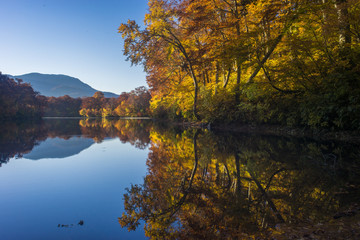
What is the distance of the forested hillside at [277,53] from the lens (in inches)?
313

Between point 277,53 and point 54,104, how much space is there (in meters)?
92.4

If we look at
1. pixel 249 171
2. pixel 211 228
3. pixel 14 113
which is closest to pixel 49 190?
pixel 211 228

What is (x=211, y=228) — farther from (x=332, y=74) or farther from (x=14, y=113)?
(x=14, y=113)

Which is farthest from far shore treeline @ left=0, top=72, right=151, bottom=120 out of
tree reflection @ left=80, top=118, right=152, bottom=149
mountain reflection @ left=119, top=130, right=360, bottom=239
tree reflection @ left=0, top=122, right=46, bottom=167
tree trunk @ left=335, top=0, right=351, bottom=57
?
mountain reflection @ left=119, top=130, right=360, bottom=239

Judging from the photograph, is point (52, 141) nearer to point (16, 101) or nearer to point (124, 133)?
point (124, 133)

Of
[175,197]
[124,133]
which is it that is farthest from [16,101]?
[175,197]

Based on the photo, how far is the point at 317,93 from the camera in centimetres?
948

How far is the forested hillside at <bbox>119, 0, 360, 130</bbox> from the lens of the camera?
26.1ft

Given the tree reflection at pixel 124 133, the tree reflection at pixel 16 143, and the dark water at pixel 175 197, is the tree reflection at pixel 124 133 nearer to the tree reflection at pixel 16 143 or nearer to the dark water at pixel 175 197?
the tree reflection at pixel 16 143

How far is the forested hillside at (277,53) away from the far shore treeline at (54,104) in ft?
120

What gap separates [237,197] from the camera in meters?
2.90

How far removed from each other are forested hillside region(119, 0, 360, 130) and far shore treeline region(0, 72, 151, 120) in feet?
120

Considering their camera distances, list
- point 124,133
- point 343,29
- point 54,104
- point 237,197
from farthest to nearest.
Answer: point 54,104 < point 124,133 < point 343,29 < point 237,197

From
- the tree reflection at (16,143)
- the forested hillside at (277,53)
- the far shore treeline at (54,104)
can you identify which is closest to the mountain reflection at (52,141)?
the tree reflection at (16,143)
